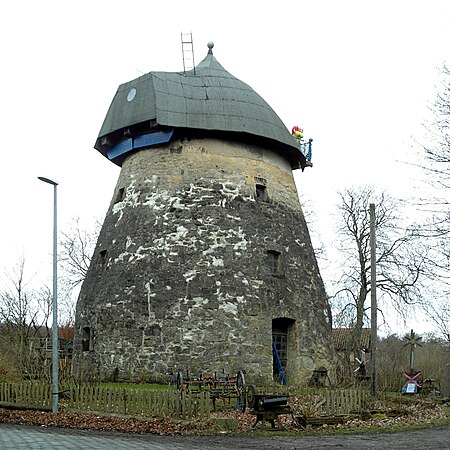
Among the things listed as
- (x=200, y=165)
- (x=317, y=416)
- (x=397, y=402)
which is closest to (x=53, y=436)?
(x=317, y=416)

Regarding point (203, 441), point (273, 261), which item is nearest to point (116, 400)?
point (203, 441)

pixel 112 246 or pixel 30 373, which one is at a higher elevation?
pixel 112 246

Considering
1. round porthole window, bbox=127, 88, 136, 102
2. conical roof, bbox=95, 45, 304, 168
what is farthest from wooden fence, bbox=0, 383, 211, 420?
round porthole window, bbox=127, 88, 136, 102

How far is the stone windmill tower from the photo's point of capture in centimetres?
2111

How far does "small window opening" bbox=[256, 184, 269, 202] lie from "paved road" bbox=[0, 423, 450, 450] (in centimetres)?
1147

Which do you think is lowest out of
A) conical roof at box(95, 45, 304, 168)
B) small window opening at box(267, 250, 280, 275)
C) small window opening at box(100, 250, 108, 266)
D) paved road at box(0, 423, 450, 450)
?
paved road at box(0, 423, 450, 450)

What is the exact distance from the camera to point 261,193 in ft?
77.6

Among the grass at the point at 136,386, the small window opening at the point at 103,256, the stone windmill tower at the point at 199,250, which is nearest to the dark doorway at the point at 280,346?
the stone windmill tower at the point at 199,250

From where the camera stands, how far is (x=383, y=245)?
32094 millimetres

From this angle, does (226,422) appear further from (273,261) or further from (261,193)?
(261,193)

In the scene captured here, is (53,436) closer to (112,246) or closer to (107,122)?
(112,246)

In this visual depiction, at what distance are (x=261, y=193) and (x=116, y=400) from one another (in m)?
10.5

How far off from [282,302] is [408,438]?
Answer: 33.1 ft

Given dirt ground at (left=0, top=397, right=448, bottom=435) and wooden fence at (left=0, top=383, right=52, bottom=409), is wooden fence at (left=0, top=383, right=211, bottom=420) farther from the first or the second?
dirt ground at (left=0, top=397, right=448, bottom=435)
